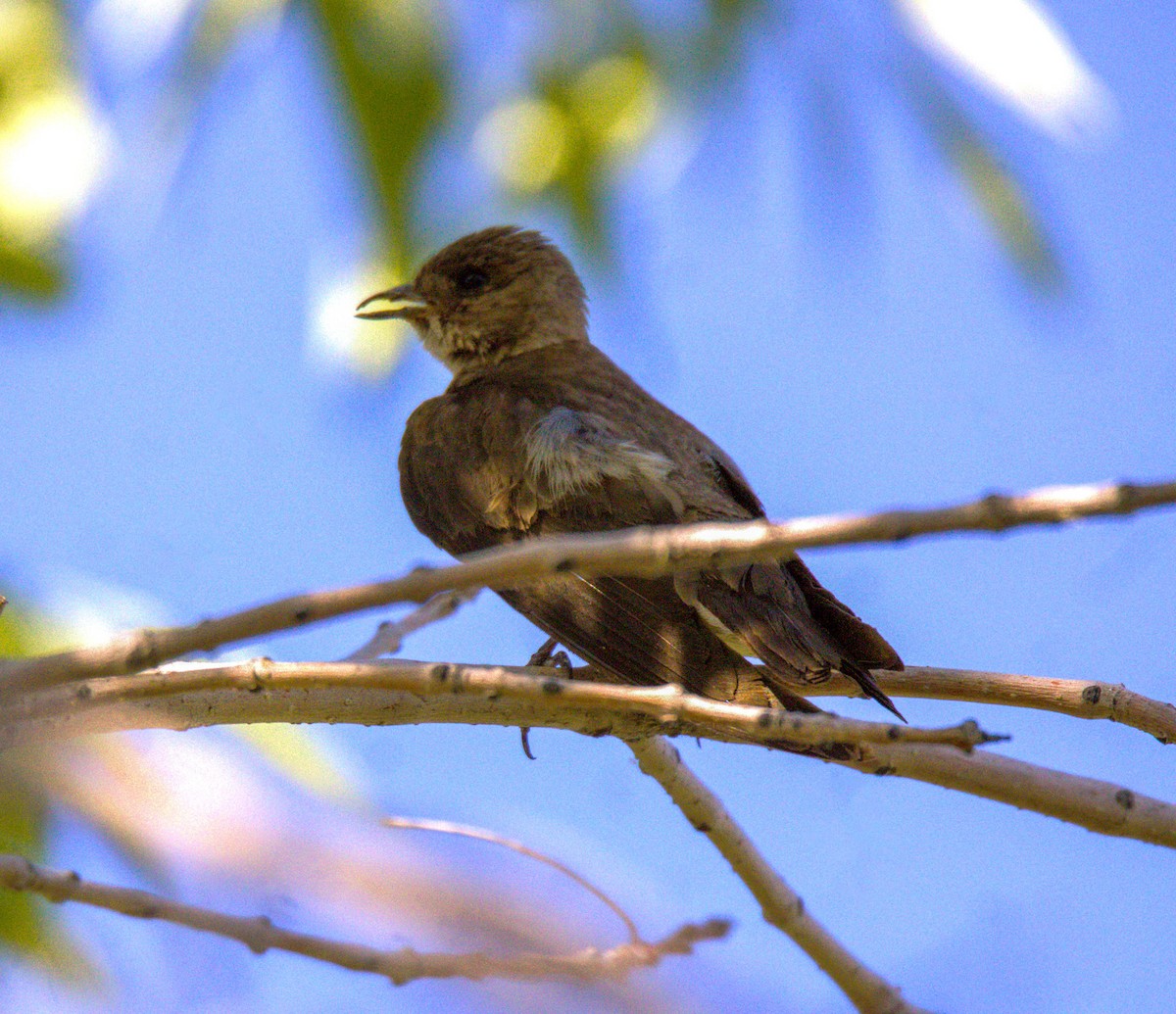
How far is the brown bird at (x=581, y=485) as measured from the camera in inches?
127

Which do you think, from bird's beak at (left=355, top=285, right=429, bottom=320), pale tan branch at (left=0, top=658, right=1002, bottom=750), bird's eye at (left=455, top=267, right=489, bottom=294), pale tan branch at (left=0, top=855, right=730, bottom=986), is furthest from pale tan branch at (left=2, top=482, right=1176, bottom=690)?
bird's eye at (left=455, top=267, right=489, bottom=294)

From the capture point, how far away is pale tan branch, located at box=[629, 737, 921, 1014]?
2320mm

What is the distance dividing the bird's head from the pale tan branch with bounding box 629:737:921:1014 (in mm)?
2552

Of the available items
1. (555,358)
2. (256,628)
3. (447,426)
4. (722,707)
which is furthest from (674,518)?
(256,628)

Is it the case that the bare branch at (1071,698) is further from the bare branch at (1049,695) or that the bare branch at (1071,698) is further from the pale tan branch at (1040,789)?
the pale tan branch at (1040,789)

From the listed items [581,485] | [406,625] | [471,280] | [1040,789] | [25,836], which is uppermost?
[471,280]

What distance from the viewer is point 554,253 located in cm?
537

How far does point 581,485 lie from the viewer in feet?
12.0

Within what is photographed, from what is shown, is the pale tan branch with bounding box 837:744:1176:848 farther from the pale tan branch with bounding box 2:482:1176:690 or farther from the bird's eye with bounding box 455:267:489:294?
the bird's eye with bounding box 455:267:489:294

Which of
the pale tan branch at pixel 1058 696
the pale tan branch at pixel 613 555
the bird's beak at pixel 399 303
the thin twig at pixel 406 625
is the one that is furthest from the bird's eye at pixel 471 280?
the pale tan branch at pixel 613 555

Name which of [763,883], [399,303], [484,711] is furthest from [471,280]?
[763,883]

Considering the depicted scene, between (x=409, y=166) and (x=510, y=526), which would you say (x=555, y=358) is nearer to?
(x=510, y=526)

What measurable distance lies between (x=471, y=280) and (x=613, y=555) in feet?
11.6

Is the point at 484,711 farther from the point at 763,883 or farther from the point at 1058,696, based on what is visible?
the point at 1058,696
